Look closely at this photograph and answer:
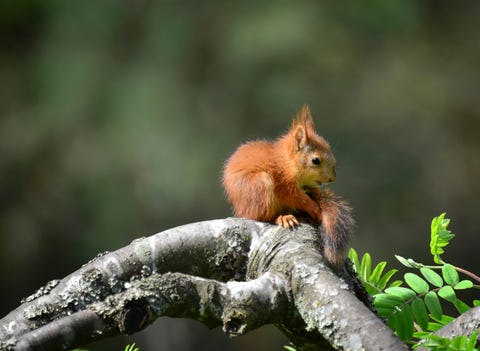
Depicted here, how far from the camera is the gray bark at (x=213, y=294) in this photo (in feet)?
4.42

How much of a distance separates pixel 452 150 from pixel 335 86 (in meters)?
1.06

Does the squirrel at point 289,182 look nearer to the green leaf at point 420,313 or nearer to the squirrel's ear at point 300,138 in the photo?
the squirrel's ear at point 300,138

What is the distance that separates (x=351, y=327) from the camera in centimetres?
143

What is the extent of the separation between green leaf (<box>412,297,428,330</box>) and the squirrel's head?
83 centimetres

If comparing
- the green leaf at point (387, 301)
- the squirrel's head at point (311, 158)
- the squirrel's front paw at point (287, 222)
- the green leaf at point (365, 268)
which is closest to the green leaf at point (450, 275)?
the green leaf at point (387, 301)

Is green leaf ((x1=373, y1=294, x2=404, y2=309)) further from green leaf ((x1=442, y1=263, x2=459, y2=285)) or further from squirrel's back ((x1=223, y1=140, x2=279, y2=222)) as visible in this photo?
squirrel's back ((x1=223, y1=140, x2=279, y2=222))

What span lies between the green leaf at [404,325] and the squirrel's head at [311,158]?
0.86 metres

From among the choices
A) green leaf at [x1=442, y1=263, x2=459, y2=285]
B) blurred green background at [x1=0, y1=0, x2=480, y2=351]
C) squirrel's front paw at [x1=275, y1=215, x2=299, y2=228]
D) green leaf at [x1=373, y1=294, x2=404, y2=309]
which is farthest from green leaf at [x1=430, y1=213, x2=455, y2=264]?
blurred green background at [x1=0, y1=0, x2=480, y2=351]

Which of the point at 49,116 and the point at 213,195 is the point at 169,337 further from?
the point at 49,116

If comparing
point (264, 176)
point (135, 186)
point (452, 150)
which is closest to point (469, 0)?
point (452, 150)

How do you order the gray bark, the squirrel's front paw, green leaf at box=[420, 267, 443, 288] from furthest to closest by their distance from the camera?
the squirrel's front paw
green leaf at box=[420, 267, 443, 288]
the gray bark

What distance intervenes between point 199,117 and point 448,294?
4414mm

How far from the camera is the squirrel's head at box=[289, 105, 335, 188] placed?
257 centimetres

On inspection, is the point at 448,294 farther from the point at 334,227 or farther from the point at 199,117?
the point at 199,117
